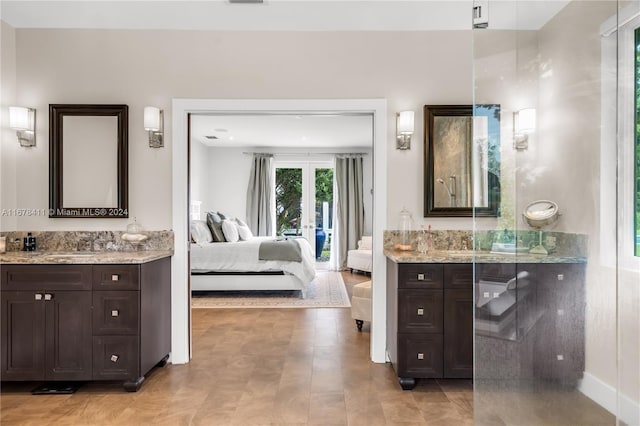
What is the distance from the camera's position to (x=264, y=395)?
265cm

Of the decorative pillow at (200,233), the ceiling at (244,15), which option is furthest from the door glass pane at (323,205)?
the ceiling at (244,15)

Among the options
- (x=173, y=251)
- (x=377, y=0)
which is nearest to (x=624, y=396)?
(x=377, y=0)

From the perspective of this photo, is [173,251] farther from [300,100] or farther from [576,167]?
[576,167]

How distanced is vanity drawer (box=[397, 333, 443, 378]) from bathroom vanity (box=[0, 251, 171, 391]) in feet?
5.82

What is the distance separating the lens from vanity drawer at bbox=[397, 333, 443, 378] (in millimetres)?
2760

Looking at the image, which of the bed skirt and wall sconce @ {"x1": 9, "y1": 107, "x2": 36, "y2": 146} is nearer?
wall sconce @ {"x1": 9, "y1": 107, "x2": 36, "y2": 146}

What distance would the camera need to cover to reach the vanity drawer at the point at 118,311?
270 centimetres

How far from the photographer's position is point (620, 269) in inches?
53.6

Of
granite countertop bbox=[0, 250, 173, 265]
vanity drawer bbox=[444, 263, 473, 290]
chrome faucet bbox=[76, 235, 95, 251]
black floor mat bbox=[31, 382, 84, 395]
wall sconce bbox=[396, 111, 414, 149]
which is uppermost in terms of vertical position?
wall sconce bbox=[396, 111, 414, 149]

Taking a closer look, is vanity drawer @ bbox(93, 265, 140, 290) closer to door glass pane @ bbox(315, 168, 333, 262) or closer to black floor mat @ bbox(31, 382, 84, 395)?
black floor mat @ bbox(31, 382, 84, 395)

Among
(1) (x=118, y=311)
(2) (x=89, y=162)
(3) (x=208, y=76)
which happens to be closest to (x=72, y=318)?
(1) (x=118, y=311)

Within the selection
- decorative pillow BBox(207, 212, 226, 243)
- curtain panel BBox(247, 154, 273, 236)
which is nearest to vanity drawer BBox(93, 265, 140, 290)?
decorative pillow BBox(207, 212, 226, 243)

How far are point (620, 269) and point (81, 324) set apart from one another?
2.96 metres

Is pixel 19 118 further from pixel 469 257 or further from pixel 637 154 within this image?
pixel 637 154
